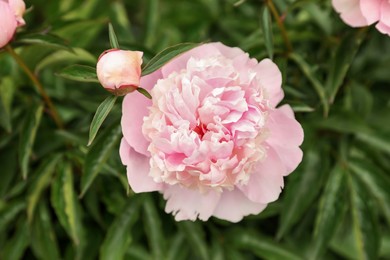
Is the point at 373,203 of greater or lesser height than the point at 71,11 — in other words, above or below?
below

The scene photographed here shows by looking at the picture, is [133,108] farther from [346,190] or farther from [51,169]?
[346,190]

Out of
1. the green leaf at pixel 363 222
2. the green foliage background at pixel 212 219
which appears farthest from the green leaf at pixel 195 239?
the green leaf at pixel 363 222

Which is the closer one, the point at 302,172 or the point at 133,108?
the point at 133,108

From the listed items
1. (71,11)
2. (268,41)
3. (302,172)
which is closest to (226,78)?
(268,41)

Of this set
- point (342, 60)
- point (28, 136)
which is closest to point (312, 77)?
point (342, 60)

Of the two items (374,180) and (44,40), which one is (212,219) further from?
(44,40)

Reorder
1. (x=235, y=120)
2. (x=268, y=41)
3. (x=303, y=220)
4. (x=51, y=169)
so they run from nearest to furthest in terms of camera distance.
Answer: (x=235, y=120)
(x=268, y=41)
(x=51, y=169)
(x=303, y=220)

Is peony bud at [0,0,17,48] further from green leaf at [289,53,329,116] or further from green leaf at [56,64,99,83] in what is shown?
green leaf at [289,53,329,116]
